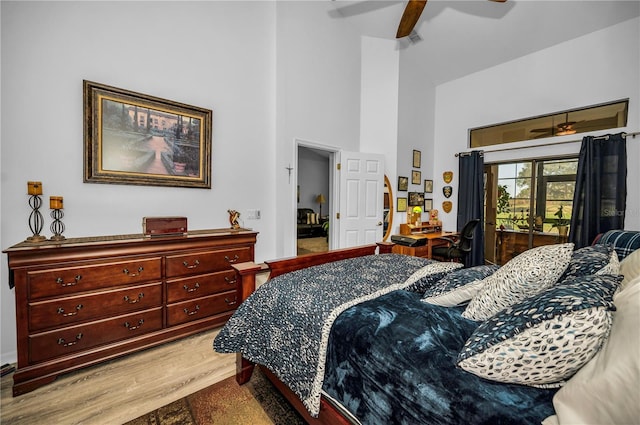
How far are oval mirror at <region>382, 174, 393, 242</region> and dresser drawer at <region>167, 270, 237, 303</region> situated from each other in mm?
2803

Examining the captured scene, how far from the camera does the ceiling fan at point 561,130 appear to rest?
3.71 metres

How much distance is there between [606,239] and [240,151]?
11.7 ft

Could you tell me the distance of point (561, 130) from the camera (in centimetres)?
379

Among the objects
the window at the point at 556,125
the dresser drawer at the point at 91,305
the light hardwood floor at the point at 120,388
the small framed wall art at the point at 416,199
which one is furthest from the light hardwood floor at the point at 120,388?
the window at the point at 556,125

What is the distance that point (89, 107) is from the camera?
7.04 ft

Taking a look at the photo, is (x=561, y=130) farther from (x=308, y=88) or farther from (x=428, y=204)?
(x=308, y=88)

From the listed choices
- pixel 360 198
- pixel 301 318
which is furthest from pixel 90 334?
pixel 360 198

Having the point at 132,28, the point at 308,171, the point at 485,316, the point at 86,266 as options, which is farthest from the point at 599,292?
the point at 308,171

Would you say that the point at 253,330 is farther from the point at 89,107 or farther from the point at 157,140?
the point at 89,107

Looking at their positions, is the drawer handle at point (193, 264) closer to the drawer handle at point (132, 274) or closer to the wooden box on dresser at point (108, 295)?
the wooden box on dresser at point (108, 295)

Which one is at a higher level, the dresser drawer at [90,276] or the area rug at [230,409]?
the dresser drawer at [90,276]

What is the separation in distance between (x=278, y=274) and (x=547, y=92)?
4.79 meters

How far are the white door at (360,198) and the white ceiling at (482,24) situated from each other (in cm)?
203

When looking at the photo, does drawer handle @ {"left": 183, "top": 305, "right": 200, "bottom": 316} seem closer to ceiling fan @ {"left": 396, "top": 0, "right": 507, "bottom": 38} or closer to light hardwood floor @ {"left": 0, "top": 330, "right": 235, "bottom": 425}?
light hardwood floor @ {"left": 0, "top": 330, "right": 235, "bottom": 425}
